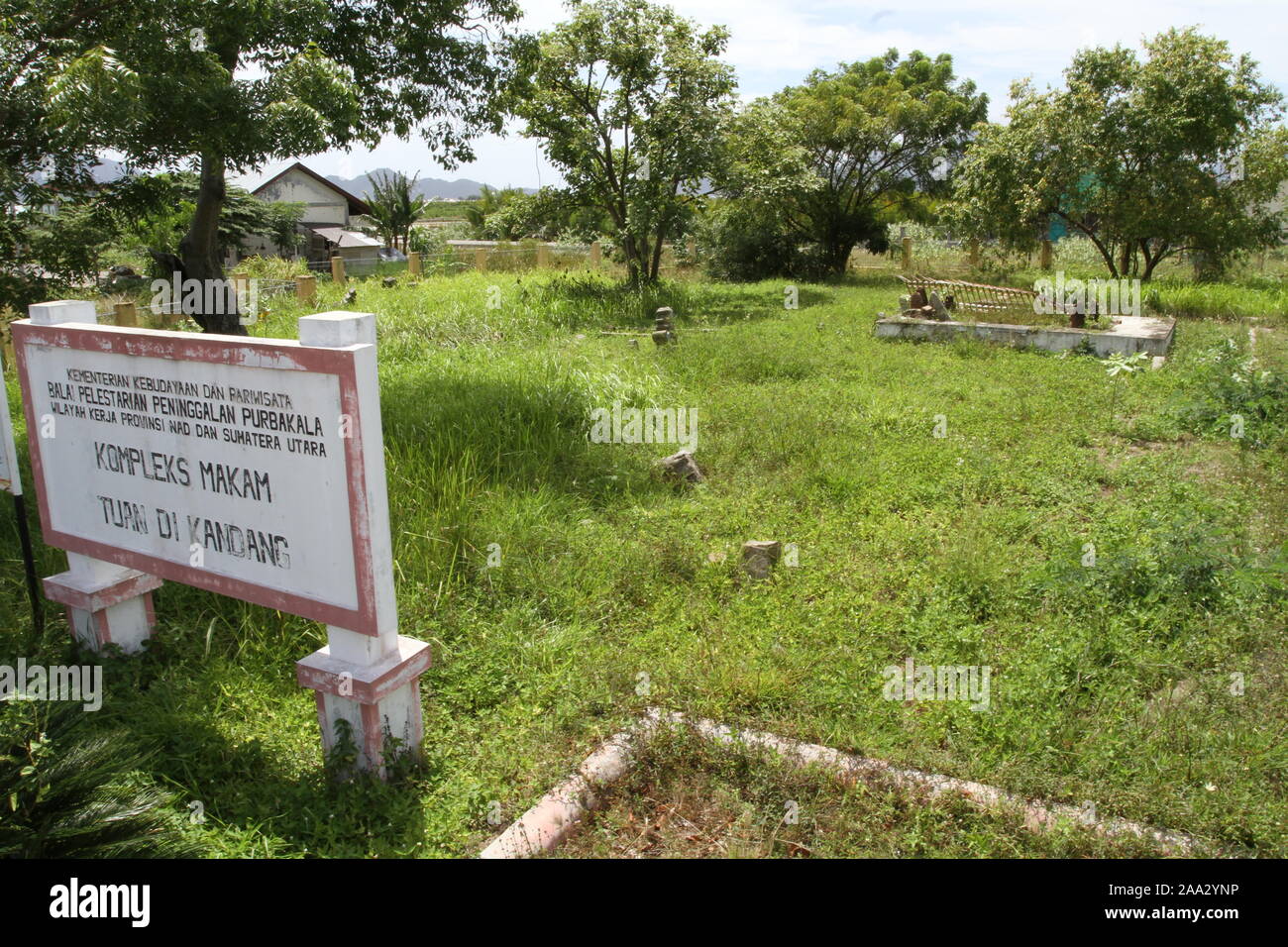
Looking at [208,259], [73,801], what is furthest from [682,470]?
[208,259]

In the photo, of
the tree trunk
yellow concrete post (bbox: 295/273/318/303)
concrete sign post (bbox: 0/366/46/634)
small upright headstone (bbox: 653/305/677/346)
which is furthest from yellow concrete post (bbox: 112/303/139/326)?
concrete sign post (bbox: 0/366/46/634)

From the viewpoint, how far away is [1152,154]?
52.8ft

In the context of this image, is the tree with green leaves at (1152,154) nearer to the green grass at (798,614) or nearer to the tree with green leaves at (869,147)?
the tree with green leaves at (869,147)

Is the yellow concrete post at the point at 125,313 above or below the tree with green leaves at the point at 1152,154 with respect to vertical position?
below

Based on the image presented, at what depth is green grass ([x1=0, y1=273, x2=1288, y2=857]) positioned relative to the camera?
3.38 metres

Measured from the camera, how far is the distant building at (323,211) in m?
39.6

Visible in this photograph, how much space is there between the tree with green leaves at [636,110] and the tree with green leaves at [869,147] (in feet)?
20.3

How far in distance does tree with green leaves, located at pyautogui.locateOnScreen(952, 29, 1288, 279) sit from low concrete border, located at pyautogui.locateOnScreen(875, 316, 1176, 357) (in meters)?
4.09

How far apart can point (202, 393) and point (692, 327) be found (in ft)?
35.4

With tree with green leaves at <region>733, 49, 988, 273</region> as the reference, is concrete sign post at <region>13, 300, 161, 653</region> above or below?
below

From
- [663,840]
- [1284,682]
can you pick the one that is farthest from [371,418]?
[1284,682]

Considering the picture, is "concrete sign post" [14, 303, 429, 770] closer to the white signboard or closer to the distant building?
the white signboard

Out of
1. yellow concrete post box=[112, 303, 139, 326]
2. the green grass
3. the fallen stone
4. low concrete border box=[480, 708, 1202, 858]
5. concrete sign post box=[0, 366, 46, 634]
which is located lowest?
low concrete border box=[480, 708, 1202, 858]

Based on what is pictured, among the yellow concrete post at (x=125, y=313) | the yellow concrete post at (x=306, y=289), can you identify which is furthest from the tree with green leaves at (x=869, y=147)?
the yellow concrete post at (x=125, y=313)
